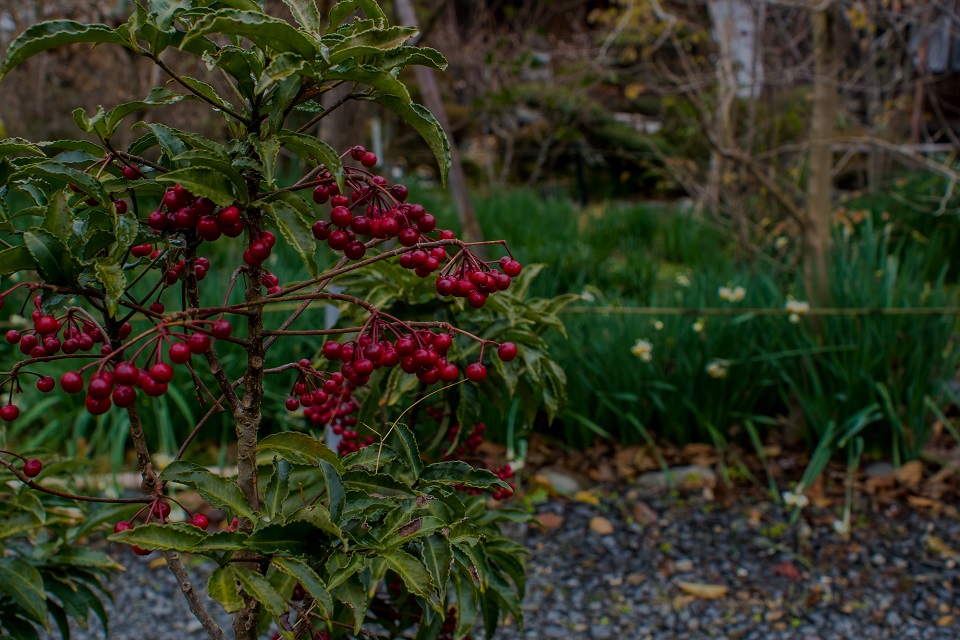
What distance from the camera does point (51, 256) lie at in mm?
847

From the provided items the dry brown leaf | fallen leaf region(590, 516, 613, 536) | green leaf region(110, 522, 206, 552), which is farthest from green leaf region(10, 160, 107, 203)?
the dry brown leaf

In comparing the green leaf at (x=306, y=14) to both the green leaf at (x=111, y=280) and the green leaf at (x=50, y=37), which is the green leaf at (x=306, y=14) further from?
the green leaf at (x=111, y=280)

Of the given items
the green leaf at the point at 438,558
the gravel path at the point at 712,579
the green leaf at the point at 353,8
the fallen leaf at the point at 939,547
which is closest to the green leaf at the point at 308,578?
the green leaf at the point at 438,558

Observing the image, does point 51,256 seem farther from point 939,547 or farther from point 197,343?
point 939,547

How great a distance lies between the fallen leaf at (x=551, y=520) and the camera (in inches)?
104

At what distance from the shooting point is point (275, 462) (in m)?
1.01

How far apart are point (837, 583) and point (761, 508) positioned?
45 cm

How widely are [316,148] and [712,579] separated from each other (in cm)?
196

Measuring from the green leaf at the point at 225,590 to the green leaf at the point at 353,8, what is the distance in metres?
0.64

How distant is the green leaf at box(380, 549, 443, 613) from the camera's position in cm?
92

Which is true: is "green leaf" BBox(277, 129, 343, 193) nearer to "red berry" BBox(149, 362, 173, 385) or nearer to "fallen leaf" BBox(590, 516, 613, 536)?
"red berry" BBox(149, 362, 173, 385)

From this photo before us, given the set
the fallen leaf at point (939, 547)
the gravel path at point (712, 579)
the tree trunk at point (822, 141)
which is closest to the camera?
the gravel path at point (712, 579)

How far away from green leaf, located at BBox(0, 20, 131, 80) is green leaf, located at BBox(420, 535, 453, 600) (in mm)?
651

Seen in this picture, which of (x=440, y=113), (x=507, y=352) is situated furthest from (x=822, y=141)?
(x=507, y=352)
